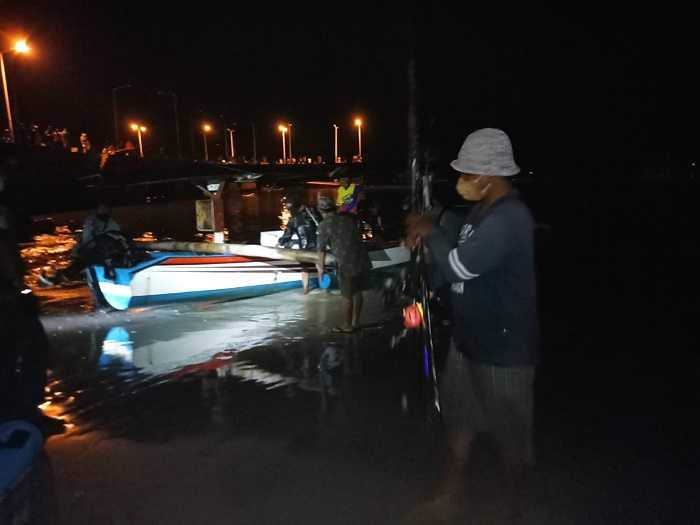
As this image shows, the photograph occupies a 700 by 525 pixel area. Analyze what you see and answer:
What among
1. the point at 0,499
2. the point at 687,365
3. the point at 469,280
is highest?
the point at 469,280

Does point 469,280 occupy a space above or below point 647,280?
above

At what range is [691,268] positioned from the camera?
1246 cm

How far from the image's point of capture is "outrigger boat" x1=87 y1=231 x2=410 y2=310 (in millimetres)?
9008

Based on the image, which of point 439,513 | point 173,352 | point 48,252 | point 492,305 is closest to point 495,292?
point 492,305

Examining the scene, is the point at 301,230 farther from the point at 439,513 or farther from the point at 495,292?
the point at 495,292

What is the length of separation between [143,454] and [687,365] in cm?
553

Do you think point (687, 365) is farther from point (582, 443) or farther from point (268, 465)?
point (268, 465)

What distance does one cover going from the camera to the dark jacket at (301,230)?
10336 millimetres

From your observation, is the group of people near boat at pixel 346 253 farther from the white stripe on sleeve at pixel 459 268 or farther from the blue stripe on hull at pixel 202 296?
the white stripe on sleeve at pixel 459 268

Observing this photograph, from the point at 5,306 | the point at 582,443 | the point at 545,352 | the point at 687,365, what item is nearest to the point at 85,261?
the point at 5,306

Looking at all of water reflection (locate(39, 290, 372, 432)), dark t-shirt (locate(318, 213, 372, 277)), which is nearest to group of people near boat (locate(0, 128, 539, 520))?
water reflection (locate(39, 290, 372, 432))

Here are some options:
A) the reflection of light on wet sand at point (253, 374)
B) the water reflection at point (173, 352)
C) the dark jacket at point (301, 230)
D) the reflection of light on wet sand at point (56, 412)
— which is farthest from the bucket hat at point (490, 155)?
the dark jacket at point (301, 230)

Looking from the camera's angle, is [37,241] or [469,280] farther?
[37,241]

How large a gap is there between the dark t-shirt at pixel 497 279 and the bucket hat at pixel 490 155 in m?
0.14
